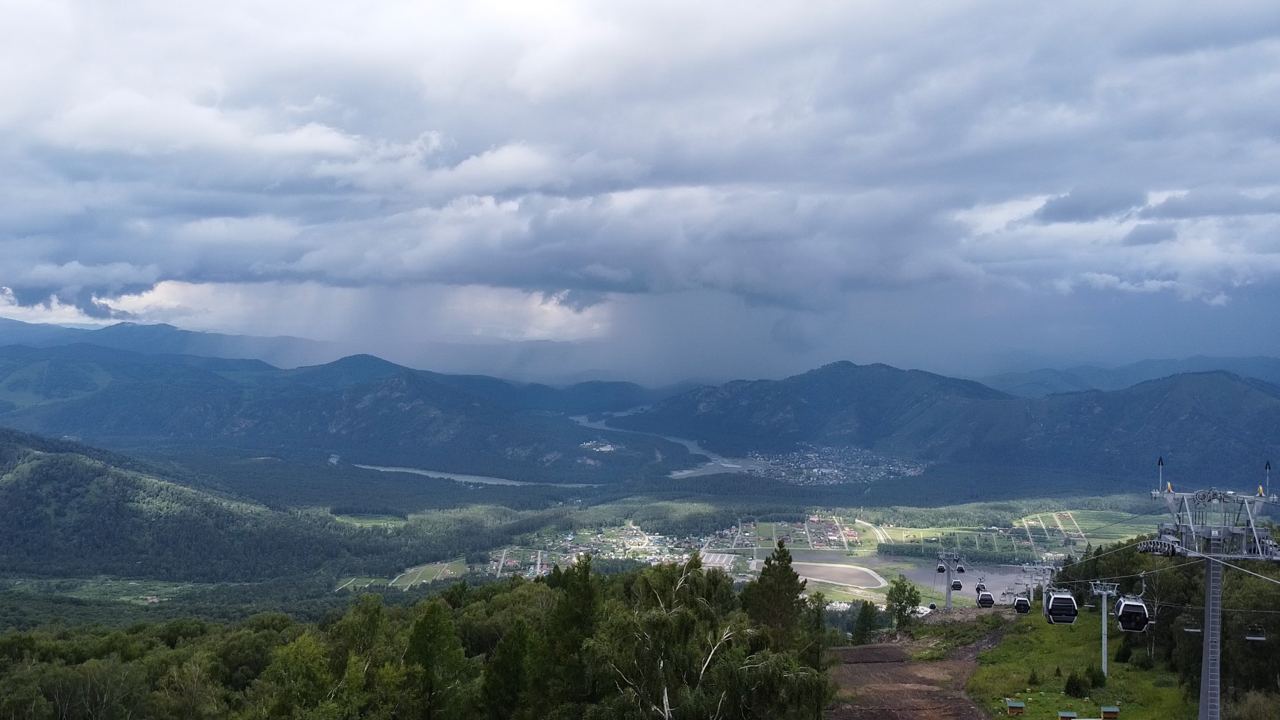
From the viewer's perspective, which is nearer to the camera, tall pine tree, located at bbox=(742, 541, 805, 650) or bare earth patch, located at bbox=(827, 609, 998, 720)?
tall pine tree, located at bbox=(742, 541, 805, 650)

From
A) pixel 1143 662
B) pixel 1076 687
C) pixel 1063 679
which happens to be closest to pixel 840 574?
pixel 1143 662

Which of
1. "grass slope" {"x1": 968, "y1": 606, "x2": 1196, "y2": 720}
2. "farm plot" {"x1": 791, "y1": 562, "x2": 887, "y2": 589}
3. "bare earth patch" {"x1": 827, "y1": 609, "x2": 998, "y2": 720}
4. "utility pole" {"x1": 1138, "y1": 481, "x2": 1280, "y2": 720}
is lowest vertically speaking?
"farm plot" {"x1": 791, "y1": 562, "x2": 887, "y2": 589}

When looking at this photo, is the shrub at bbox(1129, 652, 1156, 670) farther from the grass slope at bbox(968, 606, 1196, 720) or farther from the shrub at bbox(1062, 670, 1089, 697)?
the shrub at bbox(1062, 670, 1089, 697)

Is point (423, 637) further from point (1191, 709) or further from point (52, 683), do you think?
point (1191, 709)

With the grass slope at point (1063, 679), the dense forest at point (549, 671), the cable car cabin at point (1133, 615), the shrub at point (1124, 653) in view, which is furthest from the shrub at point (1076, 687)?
the dense forest at point (549, 671)

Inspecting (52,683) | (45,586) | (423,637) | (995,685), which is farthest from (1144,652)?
(45,586)

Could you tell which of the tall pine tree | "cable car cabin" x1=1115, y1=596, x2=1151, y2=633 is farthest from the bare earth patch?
"cable car cabin" x1=1115, y1=596, x2=1151, y2=633

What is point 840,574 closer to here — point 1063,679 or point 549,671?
point 1063,679
